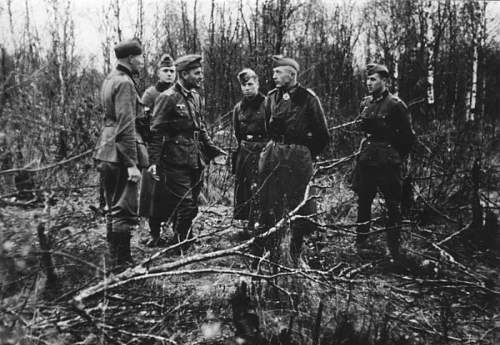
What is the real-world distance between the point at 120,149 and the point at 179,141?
0.95 metres

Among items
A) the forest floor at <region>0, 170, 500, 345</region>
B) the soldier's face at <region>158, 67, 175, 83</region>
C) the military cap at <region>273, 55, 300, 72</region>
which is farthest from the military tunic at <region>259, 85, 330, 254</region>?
the soldier's face at <region>158, 67, 175, 83</region>

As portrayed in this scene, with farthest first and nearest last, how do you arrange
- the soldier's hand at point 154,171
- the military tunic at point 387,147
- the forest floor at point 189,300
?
the military tunic at point 387,147 < the soldier's hand at point 154,171 < the forest floor at point 189,300

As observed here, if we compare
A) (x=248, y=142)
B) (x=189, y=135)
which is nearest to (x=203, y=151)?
(x=189, y=135)

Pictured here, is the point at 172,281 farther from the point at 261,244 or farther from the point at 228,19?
the point at 228,19

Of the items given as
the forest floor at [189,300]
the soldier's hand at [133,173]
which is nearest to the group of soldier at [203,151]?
the soldier's hand at [133,173]

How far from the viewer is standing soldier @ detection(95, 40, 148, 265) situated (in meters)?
3.75

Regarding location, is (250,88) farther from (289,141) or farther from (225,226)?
(225,226)

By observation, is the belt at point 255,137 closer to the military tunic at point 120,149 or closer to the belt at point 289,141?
the belt at point 289,141

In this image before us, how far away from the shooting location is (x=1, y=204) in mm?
2135

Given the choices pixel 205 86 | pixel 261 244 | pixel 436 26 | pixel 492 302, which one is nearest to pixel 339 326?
pixel 261 244

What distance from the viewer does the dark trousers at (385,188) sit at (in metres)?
4.87

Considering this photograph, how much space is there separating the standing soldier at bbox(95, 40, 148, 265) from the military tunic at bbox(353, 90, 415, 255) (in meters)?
2.31

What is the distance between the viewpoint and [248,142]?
5691mm

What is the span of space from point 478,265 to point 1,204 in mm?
4432
